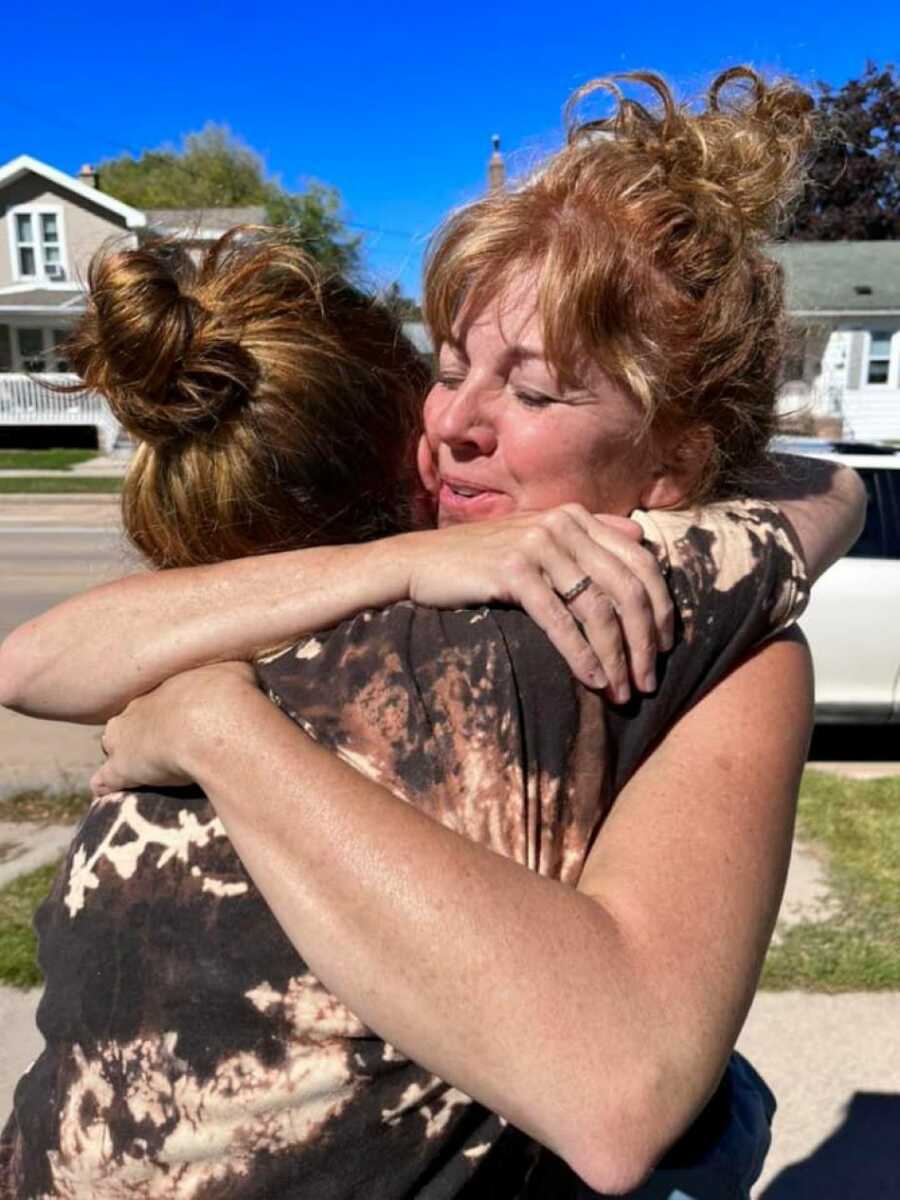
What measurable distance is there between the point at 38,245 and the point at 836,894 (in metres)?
30.0

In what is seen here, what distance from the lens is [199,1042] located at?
114 centimetres

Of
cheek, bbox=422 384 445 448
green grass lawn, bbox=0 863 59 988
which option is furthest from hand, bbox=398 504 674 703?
green grass lawn, bbox=0 863 59 988

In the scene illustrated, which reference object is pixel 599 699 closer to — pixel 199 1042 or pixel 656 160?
pixel 199 1042

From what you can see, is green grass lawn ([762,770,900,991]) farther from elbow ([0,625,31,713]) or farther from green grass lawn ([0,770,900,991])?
elbow ([0,625,31,713])

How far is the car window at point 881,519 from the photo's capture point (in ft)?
→ 19.4

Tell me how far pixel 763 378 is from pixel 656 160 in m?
0.30

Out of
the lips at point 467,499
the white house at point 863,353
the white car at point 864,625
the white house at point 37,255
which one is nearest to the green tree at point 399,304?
the lips at point 467,499

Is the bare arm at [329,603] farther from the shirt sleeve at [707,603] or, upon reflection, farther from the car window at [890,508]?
the car window at [890,508]

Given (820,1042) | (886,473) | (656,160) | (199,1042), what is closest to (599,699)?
(199,1042)

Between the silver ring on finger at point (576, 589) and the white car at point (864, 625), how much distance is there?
4.97 m

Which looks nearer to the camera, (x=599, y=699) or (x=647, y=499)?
(x=599, y=699)

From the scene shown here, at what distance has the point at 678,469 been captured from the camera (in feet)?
4.43

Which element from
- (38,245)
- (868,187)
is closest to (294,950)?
(38,245)

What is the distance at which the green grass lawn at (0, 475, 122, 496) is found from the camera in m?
18.4
